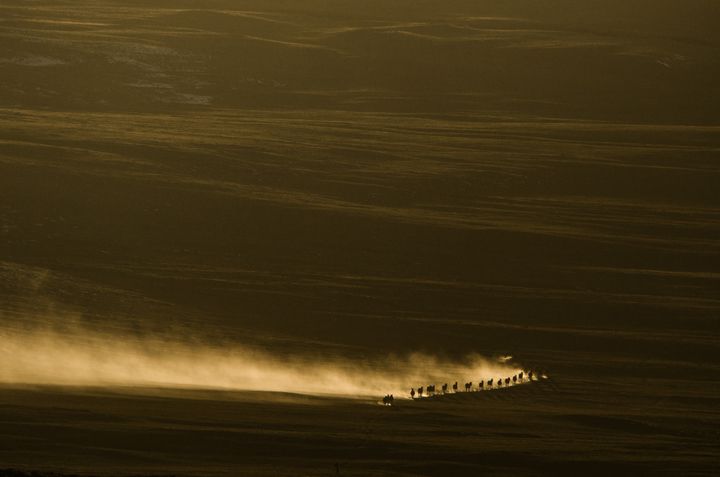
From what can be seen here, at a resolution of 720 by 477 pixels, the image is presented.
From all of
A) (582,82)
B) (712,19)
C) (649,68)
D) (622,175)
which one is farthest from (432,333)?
(712,19)

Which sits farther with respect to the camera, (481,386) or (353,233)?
(353,233)

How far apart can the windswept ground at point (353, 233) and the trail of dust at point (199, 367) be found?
75 mm

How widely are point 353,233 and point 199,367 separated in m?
5.21

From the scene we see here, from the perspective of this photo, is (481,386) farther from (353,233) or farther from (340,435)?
(353,233)

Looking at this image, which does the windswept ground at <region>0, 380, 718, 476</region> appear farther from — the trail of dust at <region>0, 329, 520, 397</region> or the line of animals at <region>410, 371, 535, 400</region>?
the trail of dust at <region>0, 329, 520, 397</region>

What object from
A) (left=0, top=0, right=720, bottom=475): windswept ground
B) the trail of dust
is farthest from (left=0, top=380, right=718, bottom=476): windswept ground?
the trail of dust

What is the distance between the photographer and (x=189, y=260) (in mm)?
17156

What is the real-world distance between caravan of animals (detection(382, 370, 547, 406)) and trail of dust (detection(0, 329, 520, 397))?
0.57 feet

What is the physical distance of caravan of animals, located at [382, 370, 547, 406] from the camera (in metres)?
13.0

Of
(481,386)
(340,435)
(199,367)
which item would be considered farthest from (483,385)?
(340,435)

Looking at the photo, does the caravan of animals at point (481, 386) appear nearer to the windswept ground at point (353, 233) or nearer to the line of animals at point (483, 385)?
the line of animals at point (483, 385)

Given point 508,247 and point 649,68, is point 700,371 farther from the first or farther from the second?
point 649,68

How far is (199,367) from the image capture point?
13.6m

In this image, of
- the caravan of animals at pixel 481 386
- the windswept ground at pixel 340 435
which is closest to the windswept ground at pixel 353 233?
the windswept ground at pixel 340 435
